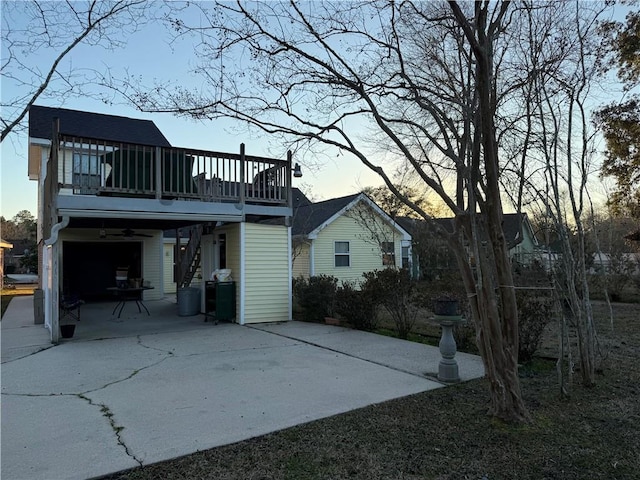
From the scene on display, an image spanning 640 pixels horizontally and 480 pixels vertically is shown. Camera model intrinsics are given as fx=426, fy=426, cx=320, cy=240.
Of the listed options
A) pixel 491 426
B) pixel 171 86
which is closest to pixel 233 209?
pixel 171 86

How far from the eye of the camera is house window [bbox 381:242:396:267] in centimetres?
1716

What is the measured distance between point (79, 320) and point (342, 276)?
32.8 feet

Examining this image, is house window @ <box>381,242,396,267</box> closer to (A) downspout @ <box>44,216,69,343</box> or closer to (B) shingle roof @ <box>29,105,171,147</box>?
(B) shingle roof @ <box>29,105,171,147</box>

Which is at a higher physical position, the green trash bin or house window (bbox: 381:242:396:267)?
house window (bbox: 381:242:396:267)

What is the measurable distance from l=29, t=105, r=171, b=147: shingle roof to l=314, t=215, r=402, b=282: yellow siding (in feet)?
23.6

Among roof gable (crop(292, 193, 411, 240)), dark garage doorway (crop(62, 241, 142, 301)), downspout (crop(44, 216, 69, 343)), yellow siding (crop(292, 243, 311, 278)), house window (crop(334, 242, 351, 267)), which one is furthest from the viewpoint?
house window (crop(334, 242, 351, 267))

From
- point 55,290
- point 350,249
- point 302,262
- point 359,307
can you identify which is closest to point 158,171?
point 55,290

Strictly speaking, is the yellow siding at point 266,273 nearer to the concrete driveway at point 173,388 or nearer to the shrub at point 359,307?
the concrete driveway at point 173,388

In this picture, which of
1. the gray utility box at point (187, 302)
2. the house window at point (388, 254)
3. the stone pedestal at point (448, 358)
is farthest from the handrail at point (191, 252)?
the stone pedestal at point (448, 358)

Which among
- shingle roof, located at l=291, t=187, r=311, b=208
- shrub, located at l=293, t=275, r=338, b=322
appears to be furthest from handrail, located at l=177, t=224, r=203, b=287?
shingle roof, located at l=291, t=187, r=311, b=208

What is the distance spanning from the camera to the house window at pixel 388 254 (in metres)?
17.2

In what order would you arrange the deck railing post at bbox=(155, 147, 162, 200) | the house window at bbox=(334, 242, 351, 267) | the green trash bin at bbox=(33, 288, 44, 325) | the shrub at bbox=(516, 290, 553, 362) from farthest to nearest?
1. the house window at bbox=(334, 242, 351, 267)
2. the green trash bin at bbox=(33, 288, 44, 325)
3. the deck railing post at bbox=(155, 147, 162, 200)
4. the shrub at bbox=(516, 290, 553, 362)

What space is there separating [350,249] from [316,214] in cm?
217

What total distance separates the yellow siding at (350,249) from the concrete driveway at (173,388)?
347 inches
